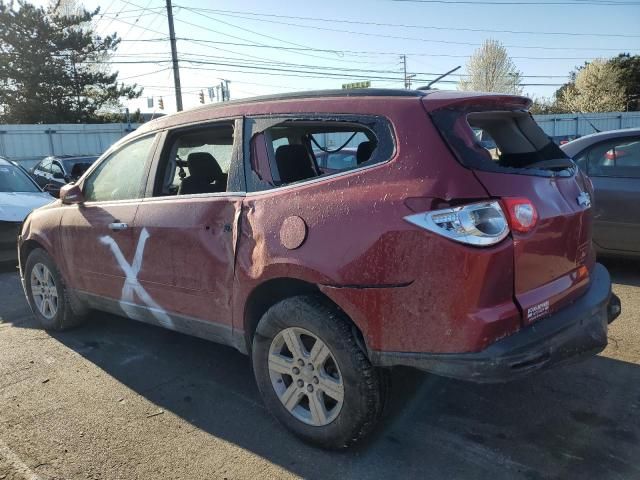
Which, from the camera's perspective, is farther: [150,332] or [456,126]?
[150,332]

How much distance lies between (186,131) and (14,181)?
6.55 meters

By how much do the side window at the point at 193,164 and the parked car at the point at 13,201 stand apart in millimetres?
4710

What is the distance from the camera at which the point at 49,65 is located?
3638 centimetres

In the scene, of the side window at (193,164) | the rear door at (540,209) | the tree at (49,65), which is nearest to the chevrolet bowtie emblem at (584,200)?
the rear door at (540,209)

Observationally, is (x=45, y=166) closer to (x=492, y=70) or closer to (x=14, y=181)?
(x=14, y=181)

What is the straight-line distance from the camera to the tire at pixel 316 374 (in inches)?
105

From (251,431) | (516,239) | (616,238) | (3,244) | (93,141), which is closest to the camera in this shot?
(516,239)

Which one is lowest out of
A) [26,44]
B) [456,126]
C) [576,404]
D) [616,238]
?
[576,404]

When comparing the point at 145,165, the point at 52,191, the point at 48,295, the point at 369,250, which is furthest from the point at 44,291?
the point at 52,191

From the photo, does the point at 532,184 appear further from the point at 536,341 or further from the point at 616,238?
the point at 616,238

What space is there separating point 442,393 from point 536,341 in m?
1.19

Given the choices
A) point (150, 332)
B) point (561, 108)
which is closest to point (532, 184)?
point (150, 332)

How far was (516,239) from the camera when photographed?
243 cm

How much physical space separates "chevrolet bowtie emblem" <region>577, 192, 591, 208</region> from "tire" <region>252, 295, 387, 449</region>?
1412 mm
